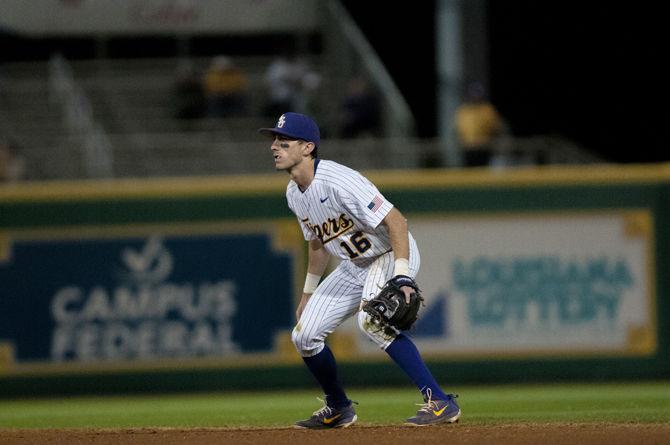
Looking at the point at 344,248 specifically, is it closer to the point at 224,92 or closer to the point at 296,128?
the point at 296,128

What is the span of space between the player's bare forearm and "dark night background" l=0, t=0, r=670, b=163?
13.3 m

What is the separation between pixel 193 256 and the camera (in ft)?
38.8

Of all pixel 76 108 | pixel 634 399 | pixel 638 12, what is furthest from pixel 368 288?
pixel 638 12

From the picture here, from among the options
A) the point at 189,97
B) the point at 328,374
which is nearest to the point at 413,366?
the point at 328,374

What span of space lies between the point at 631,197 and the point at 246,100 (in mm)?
5709

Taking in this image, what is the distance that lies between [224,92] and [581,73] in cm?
732

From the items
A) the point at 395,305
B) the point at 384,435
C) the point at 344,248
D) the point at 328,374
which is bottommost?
the point at 384,435

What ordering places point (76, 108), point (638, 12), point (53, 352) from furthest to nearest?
point (638, 12), point (76, 108), point (53, 352)

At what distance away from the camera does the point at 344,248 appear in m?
7.43

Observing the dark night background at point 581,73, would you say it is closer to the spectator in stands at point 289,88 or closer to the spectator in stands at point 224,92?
the spectator in stands at point 289,88

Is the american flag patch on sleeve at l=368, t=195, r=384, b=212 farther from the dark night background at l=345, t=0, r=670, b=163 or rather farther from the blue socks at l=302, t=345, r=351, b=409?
the dark night background at l=345, t=0, r=670, b=163

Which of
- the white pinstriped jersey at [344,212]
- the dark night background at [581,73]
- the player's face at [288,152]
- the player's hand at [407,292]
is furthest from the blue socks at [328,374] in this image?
the dark night background at [581,73]

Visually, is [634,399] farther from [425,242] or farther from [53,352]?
[53,352]

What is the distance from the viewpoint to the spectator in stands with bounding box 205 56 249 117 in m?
15.3
